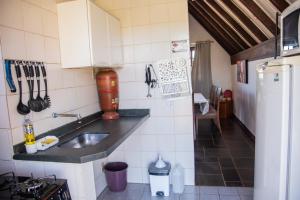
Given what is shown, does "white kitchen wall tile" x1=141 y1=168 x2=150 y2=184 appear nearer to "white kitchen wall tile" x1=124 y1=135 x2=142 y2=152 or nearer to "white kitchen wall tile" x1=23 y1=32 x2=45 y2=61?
"white kitchen wall tile" x1=124 y1=135 x2=142 y2=152

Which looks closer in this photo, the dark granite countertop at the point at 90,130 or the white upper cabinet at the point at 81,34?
the dark granite countertop at the point at 90,130

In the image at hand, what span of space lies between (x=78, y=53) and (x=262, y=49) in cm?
260

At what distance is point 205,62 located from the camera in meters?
5.82

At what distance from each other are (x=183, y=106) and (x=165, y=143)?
0.43 m

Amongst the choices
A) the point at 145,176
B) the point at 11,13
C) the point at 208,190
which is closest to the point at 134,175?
the point at 145,176

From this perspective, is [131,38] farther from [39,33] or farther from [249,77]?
[249,77]

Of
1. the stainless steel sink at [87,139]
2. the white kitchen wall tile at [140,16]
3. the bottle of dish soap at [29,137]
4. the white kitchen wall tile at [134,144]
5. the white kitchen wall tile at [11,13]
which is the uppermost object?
the white kitchen wall tile at [140,16]

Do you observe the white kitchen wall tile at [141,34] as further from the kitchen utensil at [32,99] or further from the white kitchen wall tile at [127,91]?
the kitchen utensil at [32,99]

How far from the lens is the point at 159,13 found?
6.97ft

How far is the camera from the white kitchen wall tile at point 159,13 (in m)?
2.11

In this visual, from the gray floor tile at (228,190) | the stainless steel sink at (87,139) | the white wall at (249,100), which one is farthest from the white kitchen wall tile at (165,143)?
the white wall at (249,100)

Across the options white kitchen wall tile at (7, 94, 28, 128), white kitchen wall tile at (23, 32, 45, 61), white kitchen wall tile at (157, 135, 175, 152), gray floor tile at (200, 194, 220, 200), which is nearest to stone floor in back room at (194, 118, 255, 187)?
gray floor tile at (200, 194, 220, 200)

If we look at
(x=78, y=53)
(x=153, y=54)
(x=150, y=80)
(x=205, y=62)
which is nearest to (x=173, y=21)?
(x=153, y=54)

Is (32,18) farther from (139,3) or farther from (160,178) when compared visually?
(160,178)
